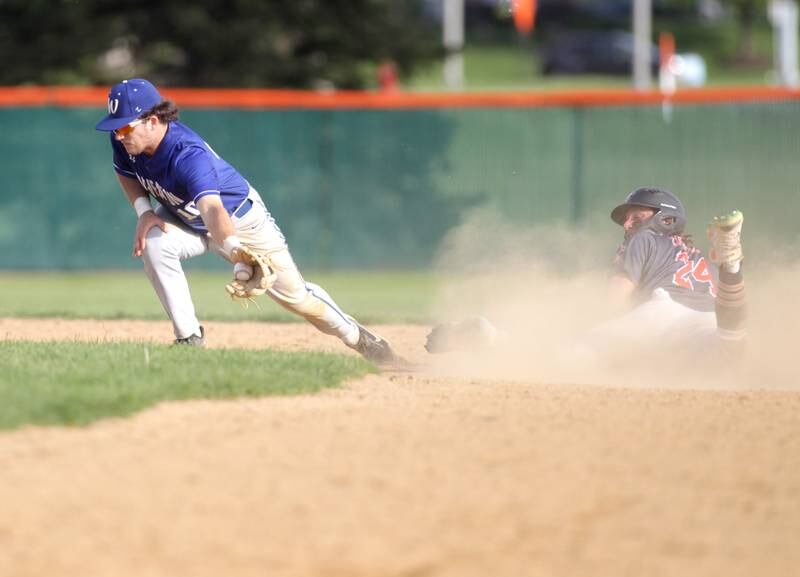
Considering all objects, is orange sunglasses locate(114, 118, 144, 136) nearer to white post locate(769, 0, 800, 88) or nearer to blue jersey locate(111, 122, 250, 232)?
blue jersey locate(111, 122, 250, 232)

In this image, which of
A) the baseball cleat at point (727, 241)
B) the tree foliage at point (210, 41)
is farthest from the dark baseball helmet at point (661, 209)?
the tree foliage at point (210, 41)

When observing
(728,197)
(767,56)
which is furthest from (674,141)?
(767,56)

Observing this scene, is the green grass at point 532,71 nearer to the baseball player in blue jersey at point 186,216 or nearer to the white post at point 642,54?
the white post at point 642,54

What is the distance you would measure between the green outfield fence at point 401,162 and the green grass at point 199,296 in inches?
8.4

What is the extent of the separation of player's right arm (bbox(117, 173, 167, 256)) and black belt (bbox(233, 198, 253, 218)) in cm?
42

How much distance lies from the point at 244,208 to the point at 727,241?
2712 mm

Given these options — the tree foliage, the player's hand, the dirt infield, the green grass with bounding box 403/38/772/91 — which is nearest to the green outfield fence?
the tree foliage

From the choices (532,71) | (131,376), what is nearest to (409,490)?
(131,376)

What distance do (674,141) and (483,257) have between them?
2877 millimetres

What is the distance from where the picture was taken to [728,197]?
16.2m

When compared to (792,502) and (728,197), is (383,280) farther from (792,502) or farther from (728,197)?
(792,502)

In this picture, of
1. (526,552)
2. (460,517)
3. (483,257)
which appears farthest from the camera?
(483,257)

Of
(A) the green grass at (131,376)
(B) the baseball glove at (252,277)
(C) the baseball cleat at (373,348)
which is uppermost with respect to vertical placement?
(B) the baseball glove at (252,277)

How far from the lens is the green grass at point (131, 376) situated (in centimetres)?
626
